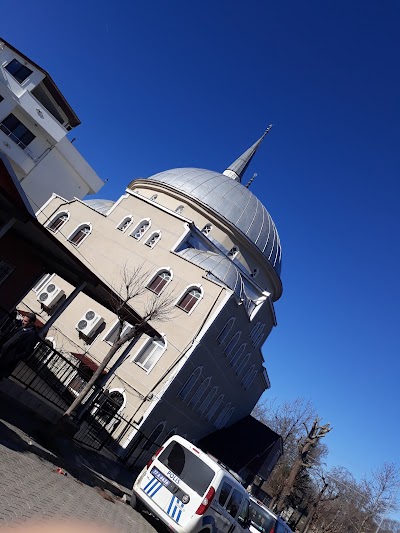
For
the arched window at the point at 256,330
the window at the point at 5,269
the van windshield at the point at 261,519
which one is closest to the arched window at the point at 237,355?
the arched window at the point at 256,330

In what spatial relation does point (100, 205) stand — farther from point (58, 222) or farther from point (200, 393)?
point (200, 393)

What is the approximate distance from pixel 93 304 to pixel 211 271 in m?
6.45

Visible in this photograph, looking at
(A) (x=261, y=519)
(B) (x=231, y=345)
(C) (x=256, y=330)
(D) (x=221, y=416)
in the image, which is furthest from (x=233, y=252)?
(A) (x=261, y=519)

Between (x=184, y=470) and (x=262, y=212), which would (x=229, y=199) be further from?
(x=184, y=470)

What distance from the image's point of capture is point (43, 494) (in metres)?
6.31

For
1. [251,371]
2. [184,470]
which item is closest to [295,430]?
[251,371]

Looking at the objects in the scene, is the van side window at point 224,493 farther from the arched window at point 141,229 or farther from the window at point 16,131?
the window at point 16,131

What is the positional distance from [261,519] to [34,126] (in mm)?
30470

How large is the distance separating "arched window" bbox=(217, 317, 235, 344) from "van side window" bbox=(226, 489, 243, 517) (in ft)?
39.5

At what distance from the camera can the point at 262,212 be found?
31.2 meters

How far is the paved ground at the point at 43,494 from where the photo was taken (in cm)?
546

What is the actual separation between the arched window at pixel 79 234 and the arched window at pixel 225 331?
1003 cm

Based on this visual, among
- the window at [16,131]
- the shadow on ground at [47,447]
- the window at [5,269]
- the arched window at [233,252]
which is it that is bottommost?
the shadow on ground at [47,447]

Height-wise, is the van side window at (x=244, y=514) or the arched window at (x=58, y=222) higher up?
the arched window at (x=58, y=222)
